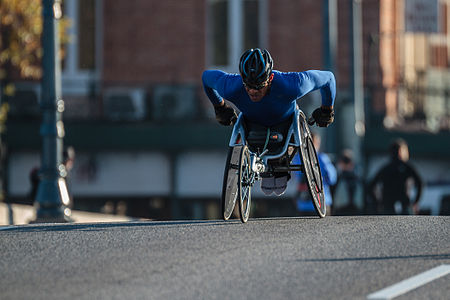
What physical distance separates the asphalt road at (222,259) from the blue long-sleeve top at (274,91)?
115cm

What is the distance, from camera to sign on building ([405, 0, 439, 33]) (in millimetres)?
26453

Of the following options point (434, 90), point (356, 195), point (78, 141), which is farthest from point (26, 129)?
point (434, 90)

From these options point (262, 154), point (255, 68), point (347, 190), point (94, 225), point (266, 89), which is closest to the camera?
point (255, 68)

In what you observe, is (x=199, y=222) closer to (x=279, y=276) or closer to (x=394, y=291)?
(x=279, y=276)

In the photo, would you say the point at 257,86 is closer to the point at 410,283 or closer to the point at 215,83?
the point at 215,83

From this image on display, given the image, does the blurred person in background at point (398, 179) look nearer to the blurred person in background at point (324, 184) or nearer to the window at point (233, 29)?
the blurred person in background at point (324, 184)

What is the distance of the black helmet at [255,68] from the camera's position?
388 inches

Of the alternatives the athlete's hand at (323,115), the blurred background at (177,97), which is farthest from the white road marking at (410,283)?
the blurred background at (177,97)

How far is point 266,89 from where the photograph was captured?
1016cm

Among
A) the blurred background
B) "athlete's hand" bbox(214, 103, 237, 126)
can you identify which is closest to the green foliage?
the blurred background

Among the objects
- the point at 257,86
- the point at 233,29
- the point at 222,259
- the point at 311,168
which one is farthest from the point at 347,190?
the point at 222,259

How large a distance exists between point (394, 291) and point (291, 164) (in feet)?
11.9

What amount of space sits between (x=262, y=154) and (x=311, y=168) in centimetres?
67

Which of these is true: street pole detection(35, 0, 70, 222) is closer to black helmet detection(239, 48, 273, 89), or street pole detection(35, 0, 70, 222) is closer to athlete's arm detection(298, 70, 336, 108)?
athlete's arm detection(298, 70, 336, 108)
